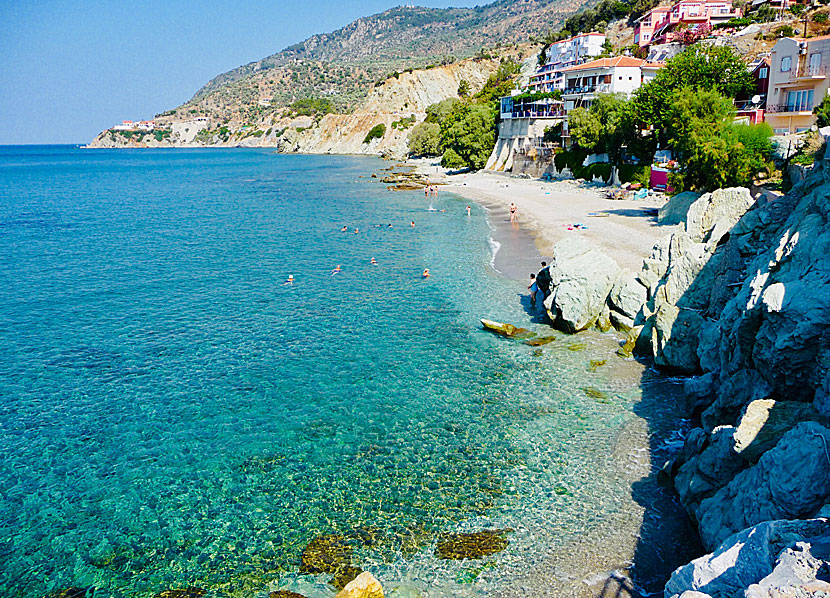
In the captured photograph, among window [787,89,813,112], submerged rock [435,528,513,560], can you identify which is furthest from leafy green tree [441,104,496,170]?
submerged rock [435,528,513,560]

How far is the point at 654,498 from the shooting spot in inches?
535

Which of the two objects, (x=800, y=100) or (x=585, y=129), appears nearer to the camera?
(x=800, y=100)

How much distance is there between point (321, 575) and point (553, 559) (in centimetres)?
463

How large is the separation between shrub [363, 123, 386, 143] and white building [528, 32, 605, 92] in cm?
5466

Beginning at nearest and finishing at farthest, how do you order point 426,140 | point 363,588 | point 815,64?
point 363,588 → point 815,64 → point 426,140

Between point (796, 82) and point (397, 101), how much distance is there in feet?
442

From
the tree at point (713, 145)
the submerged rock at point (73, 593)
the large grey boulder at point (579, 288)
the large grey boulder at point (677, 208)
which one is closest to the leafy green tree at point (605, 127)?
the tree at point (713, 145)

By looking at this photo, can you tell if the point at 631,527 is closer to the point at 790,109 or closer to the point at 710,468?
the point at 710,468

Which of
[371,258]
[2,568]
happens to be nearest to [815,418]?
[2,568]

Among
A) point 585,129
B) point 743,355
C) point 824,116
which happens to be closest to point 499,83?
point 585,129

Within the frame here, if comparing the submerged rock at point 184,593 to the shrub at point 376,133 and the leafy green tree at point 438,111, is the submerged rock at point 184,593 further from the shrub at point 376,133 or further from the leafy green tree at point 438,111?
the shrub at point 376,133

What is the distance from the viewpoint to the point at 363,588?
10.6m

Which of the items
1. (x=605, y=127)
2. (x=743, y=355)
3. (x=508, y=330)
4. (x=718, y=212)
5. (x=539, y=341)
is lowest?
(x=539, y=341)

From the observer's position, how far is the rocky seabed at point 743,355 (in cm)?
756
